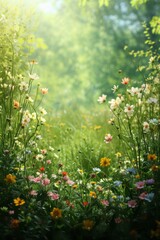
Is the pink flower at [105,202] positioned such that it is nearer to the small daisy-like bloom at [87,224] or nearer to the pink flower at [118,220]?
the pink flower at [118,220]

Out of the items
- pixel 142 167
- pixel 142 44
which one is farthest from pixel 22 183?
pixel 142 44

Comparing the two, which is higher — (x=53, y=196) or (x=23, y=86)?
(x=23, y=86)

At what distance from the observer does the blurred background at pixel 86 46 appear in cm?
1505

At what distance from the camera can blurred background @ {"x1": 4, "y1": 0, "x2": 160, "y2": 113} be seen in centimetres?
1505

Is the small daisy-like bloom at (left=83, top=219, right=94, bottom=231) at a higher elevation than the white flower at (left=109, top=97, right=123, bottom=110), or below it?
below

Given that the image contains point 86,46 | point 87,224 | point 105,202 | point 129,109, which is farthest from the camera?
Result: point 86,46

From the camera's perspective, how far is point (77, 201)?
115 inches

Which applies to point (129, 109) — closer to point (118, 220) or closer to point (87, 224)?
point (118, 220)

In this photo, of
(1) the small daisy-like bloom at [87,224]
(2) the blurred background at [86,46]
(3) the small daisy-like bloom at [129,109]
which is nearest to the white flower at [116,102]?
(3) the small daisy-like bloom at [129,109]

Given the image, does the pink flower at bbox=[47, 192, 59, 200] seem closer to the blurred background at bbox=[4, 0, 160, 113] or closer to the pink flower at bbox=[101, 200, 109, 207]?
the pink flower at bbox=[101, 200, 109, 207]

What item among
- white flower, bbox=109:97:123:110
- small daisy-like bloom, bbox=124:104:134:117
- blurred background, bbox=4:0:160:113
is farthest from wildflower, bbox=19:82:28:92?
blurred background, bbox=4:0:160:113

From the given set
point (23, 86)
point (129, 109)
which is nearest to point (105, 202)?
point (129, 109)

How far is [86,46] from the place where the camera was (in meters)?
17.2

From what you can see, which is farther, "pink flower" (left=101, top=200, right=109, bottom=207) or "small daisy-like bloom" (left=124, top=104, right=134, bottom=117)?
"small daisy-like bloom" (left=124, top=104, right=134, bottom=117)
